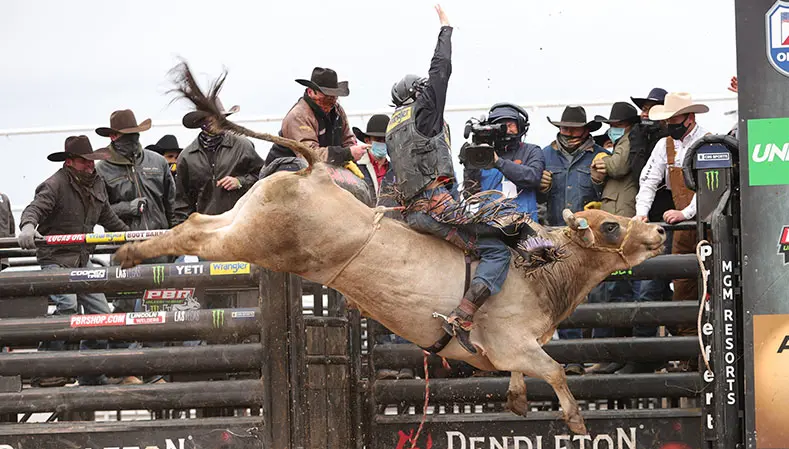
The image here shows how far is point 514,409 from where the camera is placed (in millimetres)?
6102

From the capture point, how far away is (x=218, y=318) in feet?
20.8

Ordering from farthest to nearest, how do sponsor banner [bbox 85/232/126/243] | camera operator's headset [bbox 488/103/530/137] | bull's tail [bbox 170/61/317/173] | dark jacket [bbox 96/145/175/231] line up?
1. dark jacket [bbox 96/145/175/231]
2. camera operator's headset [bbox 488/103/530/137]
3. sponsor banner [bbox 85/232/126/243]
4. bull's tail [bbox 170/61/317/173]

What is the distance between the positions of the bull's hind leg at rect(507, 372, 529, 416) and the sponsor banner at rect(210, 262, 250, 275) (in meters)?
1.74

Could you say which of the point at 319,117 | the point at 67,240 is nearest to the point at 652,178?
the point at 319,117

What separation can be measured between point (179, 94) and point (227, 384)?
72.3 inches

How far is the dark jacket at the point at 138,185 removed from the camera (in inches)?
340

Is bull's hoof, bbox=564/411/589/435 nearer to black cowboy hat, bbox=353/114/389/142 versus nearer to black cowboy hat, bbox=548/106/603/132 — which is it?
black cowboy hat, bbox=548/106/603/132

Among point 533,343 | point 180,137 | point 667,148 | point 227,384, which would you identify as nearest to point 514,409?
point 533,343


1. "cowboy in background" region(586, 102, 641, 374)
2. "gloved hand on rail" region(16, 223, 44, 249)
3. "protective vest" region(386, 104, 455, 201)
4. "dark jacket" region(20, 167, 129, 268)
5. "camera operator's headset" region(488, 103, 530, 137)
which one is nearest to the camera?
"protective vest" region(386, 104, 455, 201)

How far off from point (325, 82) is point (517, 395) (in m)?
2.54

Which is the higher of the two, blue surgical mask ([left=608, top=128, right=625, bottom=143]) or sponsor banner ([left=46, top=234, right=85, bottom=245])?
blue surgical mask ([left=608, top=128, right=625, bottom=143])

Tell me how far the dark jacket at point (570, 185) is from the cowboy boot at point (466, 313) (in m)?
2.21

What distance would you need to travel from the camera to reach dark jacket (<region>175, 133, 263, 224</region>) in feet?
27.4

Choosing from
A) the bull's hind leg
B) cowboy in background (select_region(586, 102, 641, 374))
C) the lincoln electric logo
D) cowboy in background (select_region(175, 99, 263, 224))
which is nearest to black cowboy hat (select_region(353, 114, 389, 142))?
cowboy in background (select_region(175, 99, 263, 224))
